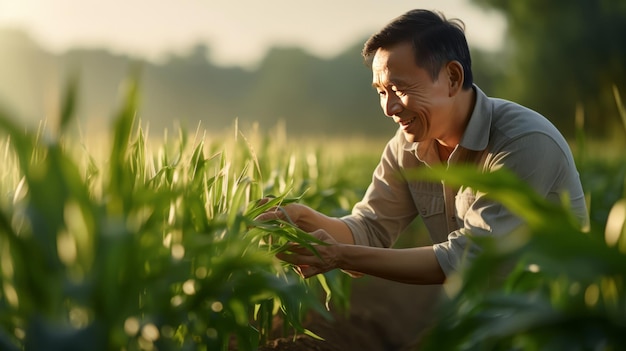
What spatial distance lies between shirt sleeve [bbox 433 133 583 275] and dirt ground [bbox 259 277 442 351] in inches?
25.0

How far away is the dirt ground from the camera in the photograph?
10.8ft

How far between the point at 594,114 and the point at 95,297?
802 inches

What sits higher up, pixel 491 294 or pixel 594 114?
pixel 491 294

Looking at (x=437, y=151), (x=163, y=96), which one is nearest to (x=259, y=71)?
(x=163, y=96)

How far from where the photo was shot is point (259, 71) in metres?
64.6

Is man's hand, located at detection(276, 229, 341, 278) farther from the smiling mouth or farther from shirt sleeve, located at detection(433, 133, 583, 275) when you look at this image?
the smiling mouth

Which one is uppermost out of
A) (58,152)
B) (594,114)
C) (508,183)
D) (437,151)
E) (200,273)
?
(58,152)

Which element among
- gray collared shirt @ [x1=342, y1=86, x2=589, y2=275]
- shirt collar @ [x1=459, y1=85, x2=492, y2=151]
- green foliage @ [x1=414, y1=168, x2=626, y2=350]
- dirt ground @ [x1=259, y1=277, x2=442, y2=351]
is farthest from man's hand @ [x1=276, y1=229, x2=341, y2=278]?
green foliage @ [x1=414, y1=168, x2=626, y2=350]

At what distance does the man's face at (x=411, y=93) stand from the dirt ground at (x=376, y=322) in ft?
2.63

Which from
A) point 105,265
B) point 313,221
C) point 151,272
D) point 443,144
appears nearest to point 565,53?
point 443,144

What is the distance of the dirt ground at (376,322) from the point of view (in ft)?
10.8

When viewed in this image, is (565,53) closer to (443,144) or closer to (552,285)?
(443,144)

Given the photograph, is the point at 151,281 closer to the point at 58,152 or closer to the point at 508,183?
the point at 58,152

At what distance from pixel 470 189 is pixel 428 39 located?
547 millimetres
